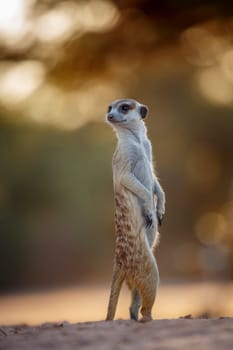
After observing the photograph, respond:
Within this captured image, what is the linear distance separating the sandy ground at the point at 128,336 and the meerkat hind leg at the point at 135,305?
2.72ft

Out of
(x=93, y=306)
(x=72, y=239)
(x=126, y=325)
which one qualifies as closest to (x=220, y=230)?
(x=93, y=306)

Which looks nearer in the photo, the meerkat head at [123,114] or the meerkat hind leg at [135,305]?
the meerkat hind leg at [135,305]

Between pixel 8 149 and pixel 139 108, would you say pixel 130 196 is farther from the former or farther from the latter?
pixel 8 149

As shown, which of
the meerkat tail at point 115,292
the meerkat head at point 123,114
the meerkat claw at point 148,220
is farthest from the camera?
the meerkat head at point 123,114

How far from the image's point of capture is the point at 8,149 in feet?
66.4


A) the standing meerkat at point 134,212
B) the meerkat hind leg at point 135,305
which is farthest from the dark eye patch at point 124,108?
the meerkat hind leg at point 135,305

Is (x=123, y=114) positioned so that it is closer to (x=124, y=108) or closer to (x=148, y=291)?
(x=124, y=108)

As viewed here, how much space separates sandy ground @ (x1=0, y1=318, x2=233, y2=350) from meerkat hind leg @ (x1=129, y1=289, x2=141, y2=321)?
828 mm

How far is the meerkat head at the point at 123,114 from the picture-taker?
272 inches

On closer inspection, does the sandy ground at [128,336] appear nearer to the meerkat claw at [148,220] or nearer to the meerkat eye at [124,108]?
the meerkat claw at [148,220]

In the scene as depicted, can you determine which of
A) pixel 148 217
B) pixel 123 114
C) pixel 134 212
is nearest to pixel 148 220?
pixel 148 217

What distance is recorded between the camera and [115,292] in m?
6.41

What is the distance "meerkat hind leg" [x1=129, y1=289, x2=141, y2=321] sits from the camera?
21.4 feet

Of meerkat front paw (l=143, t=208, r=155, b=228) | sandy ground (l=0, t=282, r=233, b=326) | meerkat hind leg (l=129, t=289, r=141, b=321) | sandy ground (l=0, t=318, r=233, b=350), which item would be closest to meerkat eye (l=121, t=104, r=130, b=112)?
meerkat front paw (l=143, t=208, r=155, b=228)
